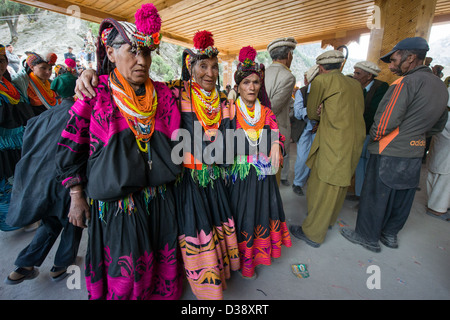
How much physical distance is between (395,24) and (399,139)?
215 cm

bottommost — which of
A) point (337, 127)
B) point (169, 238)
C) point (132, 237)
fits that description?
point (169, 238)

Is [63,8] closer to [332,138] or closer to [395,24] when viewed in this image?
[332,138]

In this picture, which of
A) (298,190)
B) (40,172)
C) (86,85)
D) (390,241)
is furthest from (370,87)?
(40,172)

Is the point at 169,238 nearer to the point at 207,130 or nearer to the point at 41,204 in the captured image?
the point at 207,130

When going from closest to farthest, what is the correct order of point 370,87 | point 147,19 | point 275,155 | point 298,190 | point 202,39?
point 147,19, point 202,39, point 275,155, point 370,87, point 298,190

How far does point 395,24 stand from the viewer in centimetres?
307

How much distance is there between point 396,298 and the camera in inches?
72.5

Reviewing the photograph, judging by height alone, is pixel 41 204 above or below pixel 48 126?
below

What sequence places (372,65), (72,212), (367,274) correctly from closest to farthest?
1. (72,212)
2. (367,274)
3. (372,65)

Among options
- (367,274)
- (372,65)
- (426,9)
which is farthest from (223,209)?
(426,9)

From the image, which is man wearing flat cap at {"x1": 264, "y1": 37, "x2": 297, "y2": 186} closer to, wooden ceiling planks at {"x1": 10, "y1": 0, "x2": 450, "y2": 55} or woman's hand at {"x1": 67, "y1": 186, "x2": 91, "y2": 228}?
woman's hand at {"x1": 67, "y1": 186, "x2": 91, "y2": 228}

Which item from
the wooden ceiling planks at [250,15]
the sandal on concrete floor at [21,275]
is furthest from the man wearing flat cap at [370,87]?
the sandal on concrete floor at [21,275]

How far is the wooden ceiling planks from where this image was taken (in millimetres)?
4414

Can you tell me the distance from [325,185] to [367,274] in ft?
3.11
